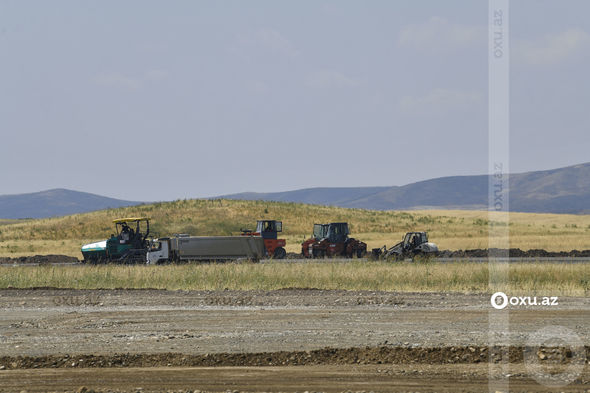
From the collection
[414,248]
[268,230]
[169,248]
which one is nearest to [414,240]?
[414,248]

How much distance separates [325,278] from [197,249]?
10632 millimetres

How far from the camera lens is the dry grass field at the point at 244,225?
80.2m

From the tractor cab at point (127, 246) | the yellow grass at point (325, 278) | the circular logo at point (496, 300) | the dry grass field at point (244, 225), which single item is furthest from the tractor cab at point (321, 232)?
the dry grass field at point (244, 225)

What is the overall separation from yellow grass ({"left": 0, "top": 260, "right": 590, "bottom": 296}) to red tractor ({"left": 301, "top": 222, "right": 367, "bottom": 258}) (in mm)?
9315

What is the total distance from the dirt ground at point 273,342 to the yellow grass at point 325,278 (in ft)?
9.48

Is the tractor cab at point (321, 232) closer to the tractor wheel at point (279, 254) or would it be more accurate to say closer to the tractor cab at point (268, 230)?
the tractor cab at point (268, 230)

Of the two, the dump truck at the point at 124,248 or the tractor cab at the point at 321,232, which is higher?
the tractor cab at the point at 321,232

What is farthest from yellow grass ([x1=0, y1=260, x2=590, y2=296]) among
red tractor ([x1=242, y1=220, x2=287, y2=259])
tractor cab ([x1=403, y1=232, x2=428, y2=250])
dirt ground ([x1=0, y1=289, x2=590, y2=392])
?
red tractor ([x1=242, y1=220, x2=287, y2=259])

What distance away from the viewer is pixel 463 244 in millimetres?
62344

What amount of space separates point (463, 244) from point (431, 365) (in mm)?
50309

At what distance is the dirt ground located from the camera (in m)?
12.4

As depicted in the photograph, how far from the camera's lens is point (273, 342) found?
1612cm

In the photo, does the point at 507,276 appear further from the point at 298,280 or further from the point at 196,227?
the point at 196,227

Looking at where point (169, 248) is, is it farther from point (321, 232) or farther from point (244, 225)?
point (244, 225)
